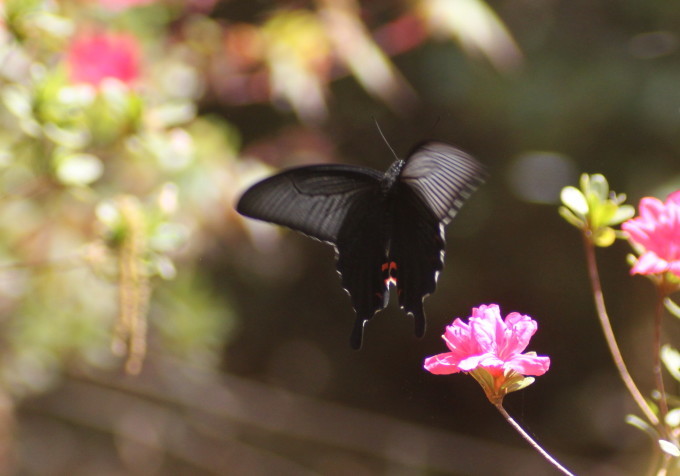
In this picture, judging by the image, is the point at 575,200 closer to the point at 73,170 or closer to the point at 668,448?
the point at 668,448

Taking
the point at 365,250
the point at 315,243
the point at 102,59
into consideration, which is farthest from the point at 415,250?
the point at 315,243

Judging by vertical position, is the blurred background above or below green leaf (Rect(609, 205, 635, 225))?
below

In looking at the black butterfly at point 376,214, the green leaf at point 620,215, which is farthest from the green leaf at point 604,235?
the black butterfly at point 376,214

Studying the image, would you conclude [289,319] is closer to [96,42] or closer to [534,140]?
[534,140]

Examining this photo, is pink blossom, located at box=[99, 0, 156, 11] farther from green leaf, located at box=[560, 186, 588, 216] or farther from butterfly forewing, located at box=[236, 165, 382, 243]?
green leaf, located at box=[560, 186, 588, 216]

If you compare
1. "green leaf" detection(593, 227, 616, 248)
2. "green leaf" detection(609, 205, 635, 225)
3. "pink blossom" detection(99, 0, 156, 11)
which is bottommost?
"green leaf" detection(593, 227, 616, 248)

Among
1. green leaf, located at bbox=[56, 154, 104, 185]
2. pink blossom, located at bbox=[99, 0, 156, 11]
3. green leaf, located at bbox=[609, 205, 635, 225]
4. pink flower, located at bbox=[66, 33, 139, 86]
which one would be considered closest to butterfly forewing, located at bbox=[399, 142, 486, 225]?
green leaf, located at bbox=[609, 205, 635, 225]

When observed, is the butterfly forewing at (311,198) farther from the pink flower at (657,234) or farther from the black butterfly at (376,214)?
the pink flower at (657,234)
